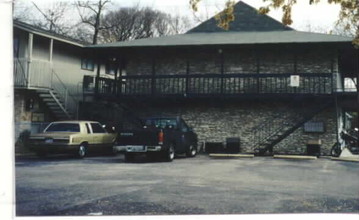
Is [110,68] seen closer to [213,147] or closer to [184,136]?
[213,147]

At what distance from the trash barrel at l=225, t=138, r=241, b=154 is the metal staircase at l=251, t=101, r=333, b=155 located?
80cm

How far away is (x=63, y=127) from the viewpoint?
12461mm

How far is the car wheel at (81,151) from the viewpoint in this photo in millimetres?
12696

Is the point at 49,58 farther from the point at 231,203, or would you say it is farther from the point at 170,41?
the point at 231,203

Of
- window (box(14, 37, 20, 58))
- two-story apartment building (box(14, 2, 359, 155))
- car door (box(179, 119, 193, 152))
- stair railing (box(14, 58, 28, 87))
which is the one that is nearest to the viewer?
car door (box(179, 119, 193, 152))

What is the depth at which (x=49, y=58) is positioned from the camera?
1650cm

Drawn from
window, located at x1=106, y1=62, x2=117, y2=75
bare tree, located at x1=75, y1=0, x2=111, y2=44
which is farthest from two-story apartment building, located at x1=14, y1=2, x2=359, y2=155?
window, located at x1=106, y1=62, x2=117, y2=75

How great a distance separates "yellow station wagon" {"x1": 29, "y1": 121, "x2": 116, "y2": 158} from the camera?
11094 millimetres

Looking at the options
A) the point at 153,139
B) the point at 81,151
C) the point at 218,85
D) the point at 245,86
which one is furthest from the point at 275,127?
the point at 81,151

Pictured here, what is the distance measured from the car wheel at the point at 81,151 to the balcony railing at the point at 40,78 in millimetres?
3077

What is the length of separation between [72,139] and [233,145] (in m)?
6.96

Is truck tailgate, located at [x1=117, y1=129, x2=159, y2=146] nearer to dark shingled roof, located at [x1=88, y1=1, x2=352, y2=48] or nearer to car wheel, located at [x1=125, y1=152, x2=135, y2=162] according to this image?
car wheel, located at [x1=125, y1=152, x2=135, y2=162]

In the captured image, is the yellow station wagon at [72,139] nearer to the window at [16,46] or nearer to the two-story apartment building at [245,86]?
the two-story apartment building at [245,86]

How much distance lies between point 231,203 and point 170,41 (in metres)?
13.4
